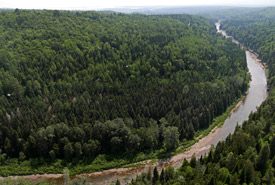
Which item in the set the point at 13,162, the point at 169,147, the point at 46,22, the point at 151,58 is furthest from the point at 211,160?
the point at 46,22

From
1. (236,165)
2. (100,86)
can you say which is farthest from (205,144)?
(100,86)

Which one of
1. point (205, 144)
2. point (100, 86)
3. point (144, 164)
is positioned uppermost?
point (100, 86)

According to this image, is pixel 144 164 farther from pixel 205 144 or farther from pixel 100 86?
pixel 100 86

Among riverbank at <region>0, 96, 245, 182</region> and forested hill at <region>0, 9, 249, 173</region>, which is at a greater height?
forested hill at <region>0, 9, 249, 173</region>

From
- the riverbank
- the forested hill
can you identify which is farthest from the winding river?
the forested hill

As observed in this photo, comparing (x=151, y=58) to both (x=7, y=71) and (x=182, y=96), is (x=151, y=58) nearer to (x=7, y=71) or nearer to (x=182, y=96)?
(x=182, y=96)

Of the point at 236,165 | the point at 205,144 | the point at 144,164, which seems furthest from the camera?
the point at 205,144

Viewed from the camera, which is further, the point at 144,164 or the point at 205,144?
the point at 205,144

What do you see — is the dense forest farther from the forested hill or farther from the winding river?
the forested hill

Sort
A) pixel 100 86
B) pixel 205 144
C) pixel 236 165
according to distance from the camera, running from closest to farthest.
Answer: pixel 236 165, pixel 205 144, pixel 100 86
